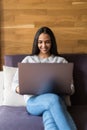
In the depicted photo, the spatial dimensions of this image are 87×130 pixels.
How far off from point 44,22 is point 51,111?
114 centimetres

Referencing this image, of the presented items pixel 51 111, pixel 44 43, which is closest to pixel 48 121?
pixel 51 111

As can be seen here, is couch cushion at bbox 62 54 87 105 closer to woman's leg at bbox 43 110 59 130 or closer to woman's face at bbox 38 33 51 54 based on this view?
woman's face at bbox 38 33 51 54

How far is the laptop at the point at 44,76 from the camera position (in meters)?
1.87

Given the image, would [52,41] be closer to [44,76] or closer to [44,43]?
[44,43]

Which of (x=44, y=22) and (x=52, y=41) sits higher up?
(x=44, y=22)

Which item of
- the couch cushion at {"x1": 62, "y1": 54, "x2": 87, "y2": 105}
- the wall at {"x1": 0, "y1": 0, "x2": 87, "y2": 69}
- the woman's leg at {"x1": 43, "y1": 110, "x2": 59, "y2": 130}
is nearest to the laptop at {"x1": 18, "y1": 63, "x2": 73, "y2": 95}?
the woman's leg at {"x1": 43, "y1": 110, "x2": 59, "y2": 130}

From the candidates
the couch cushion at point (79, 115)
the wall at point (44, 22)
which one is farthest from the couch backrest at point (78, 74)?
the wall at point (44, 22)

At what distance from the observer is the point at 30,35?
2693mm

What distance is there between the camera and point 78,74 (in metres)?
2.38

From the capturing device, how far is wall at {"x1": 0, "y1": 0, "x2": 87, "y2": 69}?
2.65 meters

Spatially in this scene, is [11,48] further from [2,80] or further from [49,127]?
[49,127]

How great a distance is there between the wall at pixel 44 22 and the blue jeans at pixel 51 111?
88 cm

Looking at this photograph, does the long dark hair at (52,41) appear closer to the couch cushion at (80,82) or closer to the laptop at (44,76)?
the couch cushion at (80,82)

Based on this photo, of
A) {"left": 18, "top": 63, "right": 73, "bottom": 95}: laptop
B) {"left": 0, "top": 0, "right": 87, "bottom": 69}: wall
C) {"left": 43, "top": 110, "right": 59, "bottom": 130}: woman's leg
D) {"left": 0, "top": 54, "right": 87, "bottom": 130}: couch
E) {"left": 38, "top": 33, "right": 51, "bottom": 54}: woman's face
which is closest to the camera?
{"left": 43, "top": 110, "right": 59, "bottom": 130}: woman's leg
